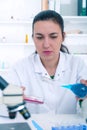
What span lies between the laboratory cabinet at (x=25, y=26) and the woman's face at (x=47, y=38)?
59.7 inches

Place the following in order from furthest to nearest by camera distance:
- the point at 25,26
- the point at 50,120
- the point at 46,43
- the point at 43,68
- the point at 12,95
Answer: the point at 25,26 < the point at 43,68 < the point at 46,43 < the point at 50,120 < the point at 12,95

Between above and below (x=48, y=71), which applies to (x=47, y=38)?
above

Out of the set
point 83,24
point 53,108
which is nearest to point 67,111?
point 53,108

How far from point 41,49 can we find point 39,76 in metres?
0.18

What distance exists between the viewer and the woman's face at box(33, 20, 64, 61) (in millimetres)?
1567

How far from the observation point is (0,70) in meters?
3.19

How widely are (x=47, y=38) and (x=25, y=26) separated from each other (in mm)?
1831

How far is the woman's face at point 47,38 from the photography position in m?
1.57

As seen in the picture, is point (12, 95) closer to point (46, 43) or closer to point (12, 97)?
point (12, 97)

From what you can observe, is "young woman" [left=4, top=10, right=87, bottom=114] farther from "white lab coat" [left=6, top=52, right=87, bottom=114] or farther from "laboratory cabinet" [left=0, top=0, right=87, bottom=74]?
"laboratory cabinet" [left=0, top=0, right=87, bottom=74]

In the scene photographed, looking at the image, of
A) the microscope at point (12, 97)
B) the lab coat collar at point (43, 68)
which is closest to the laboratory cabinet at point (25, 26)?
the lab coat collar at point (43, 68)

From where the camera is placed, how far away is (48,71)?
1707 millimetres

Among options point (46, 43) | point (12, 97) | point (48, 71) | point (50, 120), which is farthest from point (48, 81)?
point (12, 97)

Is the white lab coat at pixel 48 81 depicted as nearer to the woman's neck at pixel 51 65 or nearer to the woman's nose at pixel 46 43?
the woman's neck at pixel 51 65
